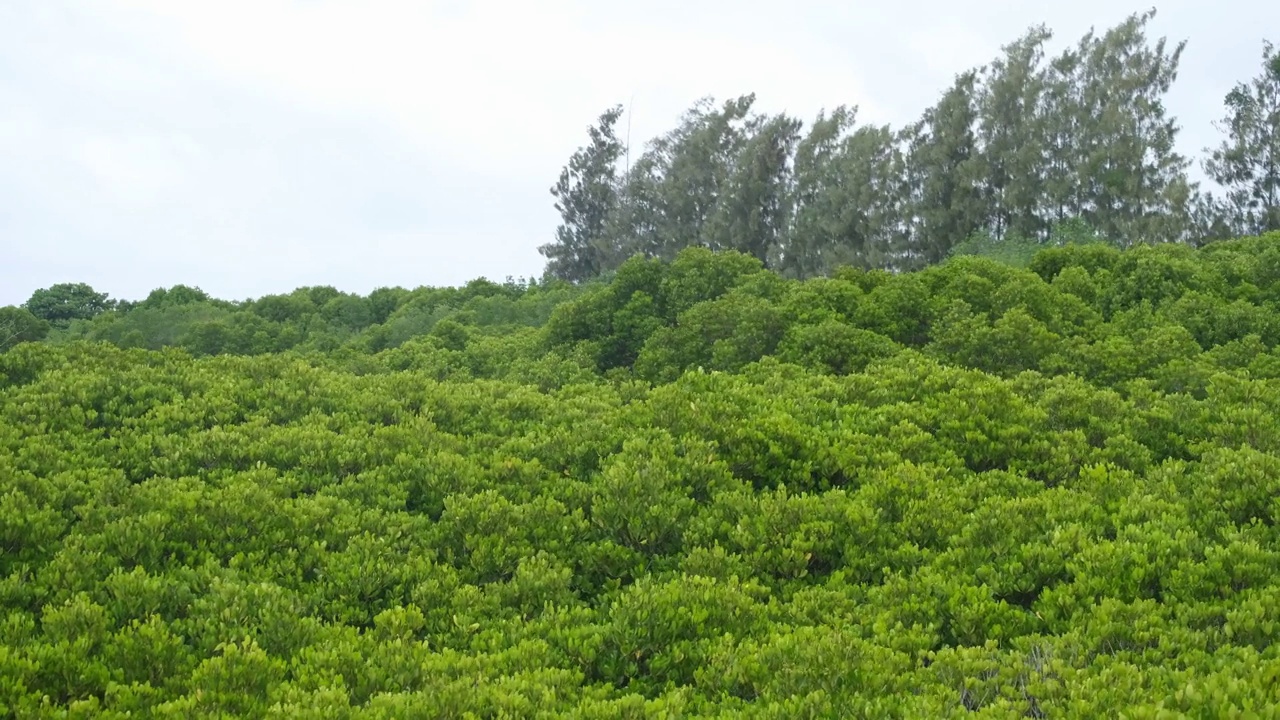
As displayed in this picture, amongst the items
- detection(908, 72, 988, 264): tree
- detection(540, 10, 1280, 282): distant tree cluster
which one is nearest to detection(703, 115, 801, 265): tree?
detection(540, 10, 1280, 282): distant tree cluster

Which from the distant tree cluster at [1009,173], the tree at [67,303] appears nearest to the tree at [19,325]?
the tree at [67,303]

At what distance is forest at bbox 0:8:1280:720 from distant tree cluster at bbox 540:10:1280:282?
26158 millimetres

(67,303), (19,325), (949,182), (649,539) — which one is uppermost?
(949,182)

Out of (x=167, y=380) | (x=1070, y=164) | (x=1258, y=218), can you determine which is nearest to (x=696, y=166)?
Answer: (x=1070, y=164)

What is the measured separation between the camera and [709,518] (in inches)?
346

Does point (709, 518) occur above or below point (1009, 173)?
below

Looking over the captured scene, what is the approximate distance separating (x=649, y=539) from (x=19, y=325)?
46.6 metres

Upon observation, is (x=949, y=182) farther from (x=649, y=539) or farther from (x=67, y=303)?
(x=67, y=303)

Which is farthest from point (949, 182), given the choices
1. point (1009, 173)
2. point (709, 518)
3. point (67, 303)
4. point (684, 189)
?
point (67, 303)

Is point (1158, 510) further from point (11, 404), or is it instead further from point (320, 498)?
point (11, 404)

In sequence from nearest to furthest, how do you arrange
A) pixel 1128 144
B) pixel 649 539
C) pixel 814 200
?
pixel 649 539
pixel 1128 144
pixel 814 200

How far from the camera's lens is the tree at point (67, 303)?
185ft

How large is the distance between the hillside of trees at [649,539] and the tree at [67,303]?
49.3 m

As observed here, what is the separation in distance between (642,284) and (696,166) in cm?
4352
